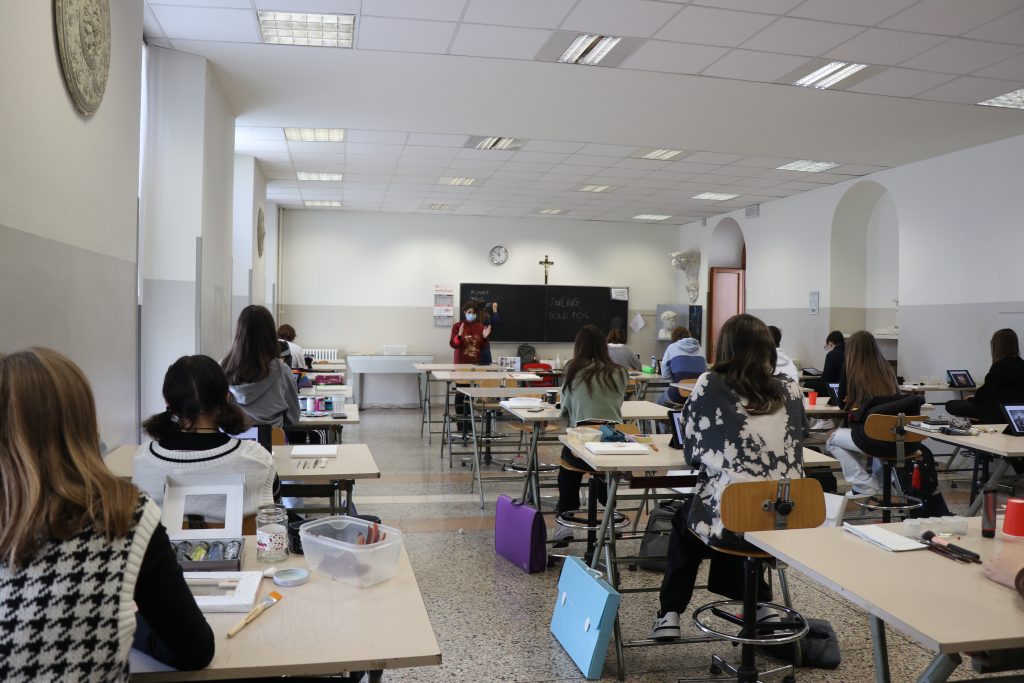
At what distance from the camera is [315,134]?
7.52 m

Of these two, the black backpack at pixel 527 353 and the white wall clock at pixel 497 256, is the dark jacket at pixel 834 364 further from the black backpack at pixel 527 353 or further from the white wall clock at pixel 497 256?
the white wall clock at pixel 497 256

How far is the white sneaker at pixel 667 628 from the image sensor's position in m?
2.94

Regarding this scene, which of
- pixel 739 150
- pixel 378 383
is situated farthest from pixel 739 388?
pixel 378 383

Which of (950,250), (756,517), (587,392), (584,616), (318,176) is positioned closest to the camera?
(756,517)

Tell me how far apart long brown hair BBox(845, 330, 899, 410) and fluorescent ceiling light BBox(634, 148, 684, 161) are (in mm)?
3668

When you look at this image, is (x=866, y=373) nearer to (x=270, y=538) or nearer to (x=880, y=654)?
(x=880, y=654)

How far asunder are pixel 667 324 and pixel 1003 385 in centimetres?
707

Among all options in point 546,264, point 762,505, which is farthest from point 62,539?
point 546,264

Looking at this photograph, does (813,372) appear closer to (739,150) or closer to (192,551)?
(739,150)

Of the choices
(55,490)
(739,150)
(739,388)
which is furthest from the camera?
(739,150)

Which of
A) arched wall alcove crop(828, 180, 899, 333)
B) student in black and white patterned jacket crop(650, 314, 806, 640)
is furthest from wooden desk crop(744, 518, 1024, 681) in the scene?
arched wall alcove crop(828, 180, 899, 333)

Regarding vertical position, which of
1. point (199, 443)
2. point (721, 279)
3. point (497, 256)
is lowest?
point (199, 443)

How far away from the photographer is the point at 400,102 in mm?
6285

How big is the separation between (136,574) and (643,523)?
412 cm
